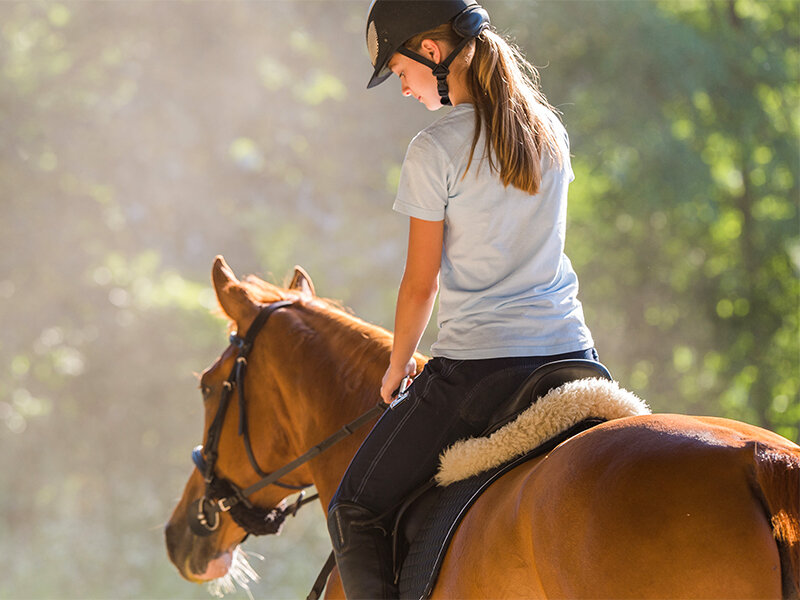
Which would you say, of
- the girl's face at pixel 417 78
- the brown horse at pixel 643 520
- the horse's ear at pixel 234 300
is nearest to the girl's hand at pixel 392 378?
the brown horse at pixel 643 520

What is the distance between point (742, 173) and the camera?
7.35 metres

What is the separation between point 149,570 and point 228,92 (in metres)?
5.79

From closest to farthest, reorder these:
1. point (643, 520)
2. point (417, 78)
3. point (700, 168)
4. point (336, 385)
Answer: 1. point (643, 520)
2. point (417, 78)
3. point (336, 385)
4. point (700, 168)

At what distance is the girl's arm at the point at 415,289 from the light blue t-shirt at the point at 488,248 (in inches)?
1.2

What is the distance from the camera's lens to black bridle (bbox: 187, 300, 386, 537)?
2.13 m

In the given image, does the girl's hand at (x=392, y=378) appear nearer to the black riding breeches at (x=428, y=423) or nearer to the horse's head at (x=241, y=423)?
the black riding breeches at (x=428, y=423)

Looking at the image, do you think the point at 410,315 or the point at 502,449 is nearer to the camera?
the point at 502,449

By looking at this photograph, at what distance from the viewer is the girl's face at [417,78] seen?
158 cm

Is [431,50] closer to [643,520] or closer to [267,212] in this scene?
[643,520]

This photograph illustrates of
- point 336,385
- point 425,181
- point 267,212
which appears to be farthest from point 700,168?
point 425,181

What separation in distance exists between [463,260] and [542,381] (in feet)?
0.88

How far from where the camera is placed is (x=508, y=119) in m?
1.47

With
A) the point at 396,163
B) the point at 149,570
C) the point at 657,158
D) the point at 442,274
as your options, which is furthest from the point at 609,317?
the point at 442,274

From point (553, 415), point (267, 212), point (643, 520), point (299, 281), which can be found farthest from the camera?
point (267, 212)
